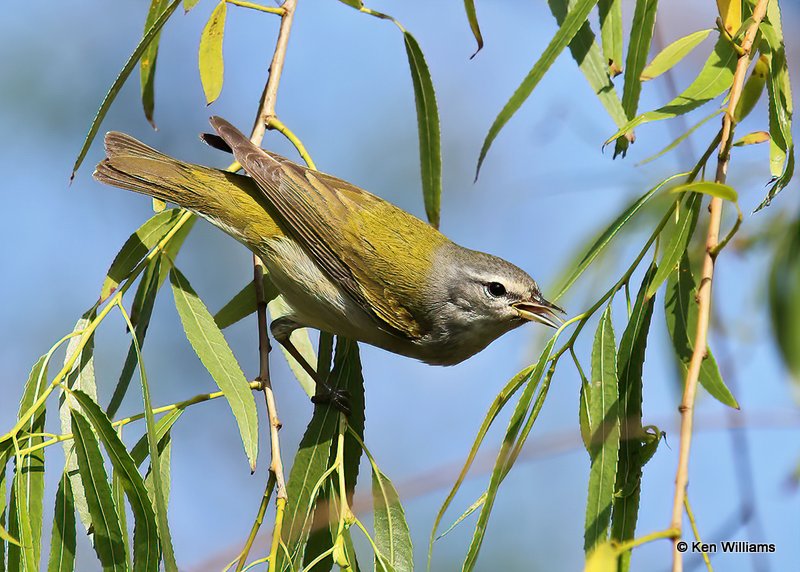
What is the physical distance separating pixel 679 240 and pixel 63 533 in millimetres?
1873

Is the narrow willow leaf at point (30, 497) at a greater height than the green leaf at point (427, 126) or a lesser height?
lesser

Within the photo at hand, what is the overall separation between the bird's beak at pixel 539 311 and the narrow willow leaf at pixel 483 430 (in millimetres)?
944

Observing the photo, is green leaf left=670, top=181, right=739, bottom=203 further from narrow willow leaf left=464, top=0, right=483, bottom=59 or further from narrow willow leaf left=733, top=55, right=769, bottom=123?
narrow willow leaf left=464, top=0, right=483, bottom=59

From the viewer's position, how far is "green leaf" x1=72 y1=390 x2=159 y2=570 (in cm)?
234

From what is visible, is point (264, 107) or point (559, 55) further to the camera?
point (264, 107)

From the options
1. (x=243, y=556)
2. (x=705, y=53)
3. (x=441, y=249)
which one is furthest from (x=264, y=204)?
(x=705, y=53)

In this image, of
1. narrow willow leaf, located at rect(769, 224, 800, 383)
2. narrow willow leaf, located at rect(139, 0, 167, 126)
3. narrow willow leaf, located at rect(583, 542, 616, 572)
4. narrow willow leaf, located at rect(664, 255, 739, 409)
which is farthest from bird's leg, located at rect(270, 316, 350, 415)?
narrow willow leaf, located at rect(583, 542, 616, 572)

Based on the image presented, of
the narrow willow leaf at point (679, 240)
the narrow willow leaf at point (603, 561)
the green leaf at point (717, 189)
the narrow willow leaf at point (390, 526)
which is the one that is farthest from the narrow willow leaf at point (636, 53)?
the narrow willow leaf at point (603, 561)

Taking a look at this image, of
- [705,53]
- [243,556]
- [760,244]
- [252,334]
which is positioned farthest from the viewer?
[252,334]

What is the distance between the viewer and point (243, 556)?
7.63ft

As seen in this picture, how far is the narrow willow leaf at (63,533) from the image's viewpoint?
8.09 feet

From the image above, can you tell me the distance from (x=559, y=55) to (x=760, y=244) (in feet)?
4.75

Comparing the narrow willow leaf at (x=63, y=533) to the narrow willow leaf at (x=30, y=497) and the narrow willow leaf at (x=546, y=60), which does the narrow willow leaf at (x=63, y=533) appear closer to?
the narrow willow leaf at (x=30, y=497)

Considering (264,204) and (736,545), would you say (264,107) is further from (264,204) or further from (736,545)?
(736,545)
